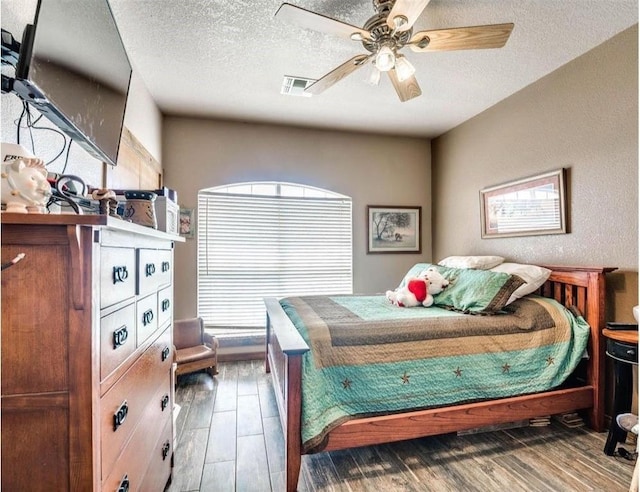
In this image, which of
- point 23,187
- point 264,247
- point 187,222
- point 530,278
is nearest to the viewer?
point 23,187

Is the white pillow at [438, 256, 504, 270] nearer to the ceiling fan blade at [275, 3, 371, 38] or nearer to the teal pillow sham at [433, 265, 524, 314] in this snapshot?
the teal pillow sham at [433, 265, 524, 314]

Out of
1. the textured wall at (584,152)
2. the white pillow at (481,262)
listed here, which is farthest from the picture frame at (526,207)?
the white pillow at (481,262)

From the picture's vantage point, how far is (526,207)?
2.94 meters

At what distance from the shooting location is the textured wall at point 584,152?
2.15 meters

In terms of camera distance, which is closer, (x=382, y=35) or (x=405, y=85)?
(x=382, y=35)

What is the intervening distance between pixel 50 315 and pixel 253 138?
328 cm

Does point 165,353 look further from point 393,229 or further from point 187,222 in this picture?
point 393,229

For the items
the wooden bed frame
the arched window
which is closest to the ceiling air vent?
the arched window

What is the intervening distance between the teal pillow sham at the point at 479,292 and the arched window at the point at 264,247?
A: 1.62 metres

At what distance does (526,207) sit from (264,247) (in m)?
2.70

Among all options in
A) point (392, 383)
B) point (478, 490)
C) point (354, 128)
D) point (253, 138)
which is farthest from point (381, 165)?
point (478, 490)

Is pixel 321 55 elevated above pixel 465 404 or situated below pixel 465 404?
above

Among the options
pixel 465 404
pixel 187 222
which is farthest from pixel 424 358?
pixel 187 222

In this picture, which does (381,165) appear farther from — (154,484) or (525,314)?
(154,484)
